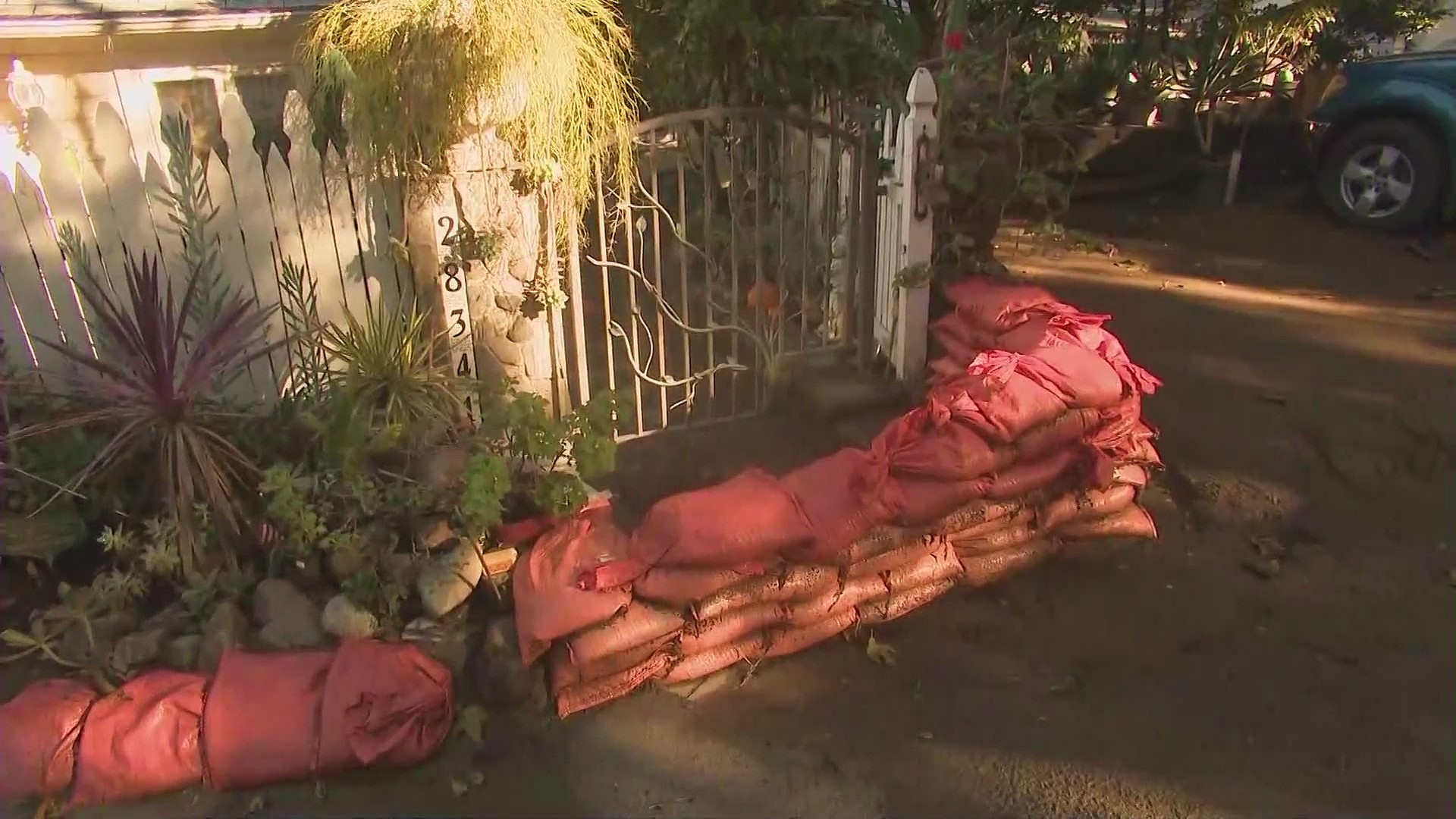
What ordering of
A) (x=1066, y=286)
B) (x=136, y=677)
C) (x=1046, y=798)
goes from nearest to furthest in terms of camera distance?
(x=1046, y=798)
(x=136, y=677)
(x=1066, y=286)

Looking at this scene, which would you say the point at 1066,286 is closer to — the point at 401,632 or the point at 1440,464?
the point at 1440,464

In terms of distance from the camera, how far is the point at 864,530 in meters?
3.17

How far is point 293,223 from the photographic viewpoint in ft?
13.3

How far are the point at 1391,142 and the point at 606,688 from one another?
682 cm

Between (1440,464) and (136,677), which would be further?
(1440,464)

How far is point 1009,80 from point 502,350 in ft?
7.92

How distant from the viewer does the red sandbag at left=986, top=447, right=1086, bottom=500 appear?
3.40 meters

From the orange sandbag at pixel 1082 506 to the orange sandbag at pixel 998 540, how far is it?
63mm

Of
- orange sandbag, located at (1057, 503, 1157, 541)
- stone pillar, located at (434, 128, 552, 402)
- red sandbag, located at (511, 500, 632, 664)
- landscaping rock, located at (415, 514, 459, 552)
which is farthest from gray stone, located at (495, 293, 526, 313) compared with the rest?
orange sandbag, located at (1057, 503, 1157, 541)

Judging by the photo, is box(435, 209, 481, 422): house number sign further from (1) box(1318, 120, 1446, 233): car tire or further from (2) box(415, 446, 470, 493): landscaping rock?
(1) box(1318, 120, 1446, 233): car tire

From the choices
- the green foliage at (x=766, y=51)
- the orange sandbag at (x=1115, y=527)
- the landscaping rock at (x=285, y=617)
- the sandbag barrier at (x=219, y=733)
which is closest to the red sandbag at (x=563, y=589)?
the sandbag barrier at (x=219, y=733)

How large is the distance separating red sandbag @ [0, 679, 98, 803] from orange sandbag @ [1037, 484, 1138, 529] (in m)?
3.08

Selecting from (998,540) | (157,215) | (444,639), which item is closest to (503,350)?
(444,639)

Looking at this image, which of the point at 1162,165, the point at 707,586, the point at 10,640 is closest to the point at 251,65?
the point at 10,640
